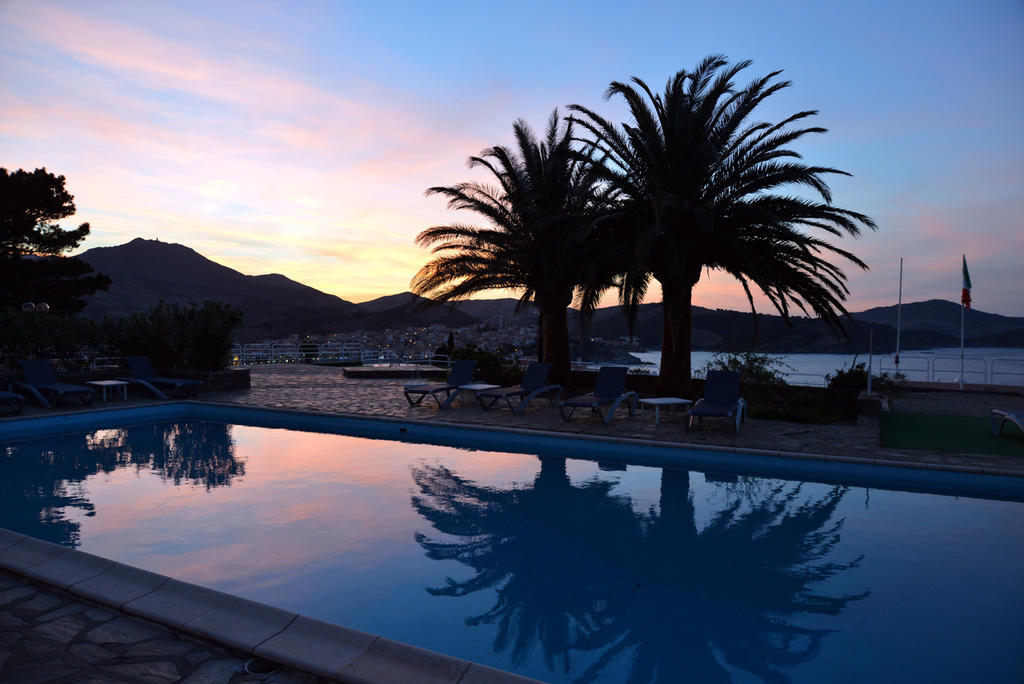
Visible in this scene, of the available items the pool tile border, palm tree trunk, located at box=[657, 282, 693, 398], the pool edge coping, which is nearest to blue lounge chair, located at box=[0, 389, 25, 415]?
the pool edge coping

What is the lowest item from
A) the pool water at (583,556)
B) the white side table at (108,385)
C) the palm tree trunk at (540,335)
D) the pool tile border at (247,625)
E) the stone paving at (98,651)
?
the pool water at (583,556)

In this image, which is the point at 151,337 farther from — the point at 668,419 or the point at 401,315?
the point at 401,315

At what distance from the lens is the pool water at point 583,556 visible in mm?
3777

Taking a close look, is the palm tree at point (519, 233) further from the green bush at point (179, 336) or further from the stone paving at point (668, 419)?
the green bush at point (179, 336)

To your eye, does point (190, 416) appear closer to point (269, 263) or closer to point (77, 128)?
point (77, 128)

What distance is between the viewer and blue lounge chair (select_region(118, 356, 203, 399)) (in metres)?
14.0

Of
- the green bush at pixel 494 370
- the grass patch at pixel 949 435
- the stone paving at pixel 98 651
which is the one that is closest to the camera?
the stone paving at pixel 98 651

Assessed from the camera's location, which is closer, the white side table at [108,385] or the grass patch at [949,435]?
the grass patch at [949,435]

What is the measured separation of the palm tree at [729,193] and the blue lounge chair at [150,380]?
11.0m

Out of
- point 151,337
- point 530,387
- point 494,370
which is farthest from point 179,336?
point 530,387

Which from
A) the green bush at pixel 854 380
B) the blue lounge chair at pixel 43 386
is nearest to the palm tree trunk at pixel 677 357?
the green bush at pixel 854 380

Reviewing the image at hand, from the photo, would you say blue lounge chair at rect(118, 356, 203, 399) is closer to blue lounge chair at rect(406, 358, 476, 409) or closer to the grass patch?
blue lounge chair at rect(406, 358, 476, 409)

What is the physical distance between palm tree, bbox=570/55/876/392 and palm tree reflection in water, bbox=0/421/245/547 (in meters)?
8.50

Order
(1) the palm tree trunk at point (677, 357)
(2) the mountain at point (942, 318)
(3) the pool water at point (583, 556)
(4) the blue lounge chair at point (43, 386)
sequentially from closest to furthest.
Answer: (3) the pool water at point (583, 556) < (4) the blue lounge chair at point (43, 386) < (1) the palm tree trunk at point (677, 357) < (2) the mountain at point (942, 318)
